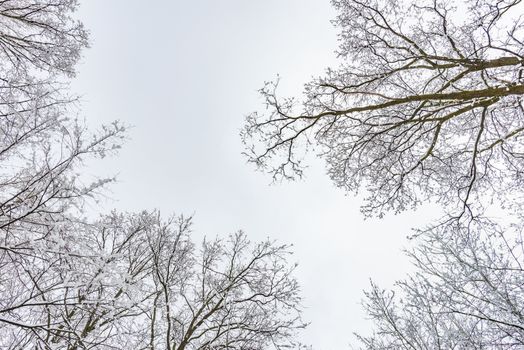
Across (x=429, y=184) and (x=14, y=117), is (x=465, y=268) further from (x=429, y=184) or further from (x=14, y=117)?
(x=14, y=117)

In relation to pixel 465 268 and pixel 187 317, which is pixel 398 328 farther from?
pixel 187 317

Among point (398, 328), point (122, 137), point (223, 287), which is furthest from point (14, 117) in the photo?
point (398, 328)

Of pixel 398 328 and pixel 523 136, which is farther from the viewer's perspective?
pixel 398 328

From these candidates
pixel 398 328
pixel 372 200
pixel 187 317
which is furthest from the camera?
pixel 187 317

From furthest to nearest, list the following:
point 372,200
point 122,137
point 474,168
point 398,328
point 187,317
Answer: point 187,317
point 398,328
point 372,200
point 474,168
point 122,137

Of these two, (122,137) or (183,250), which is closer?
(122,137)

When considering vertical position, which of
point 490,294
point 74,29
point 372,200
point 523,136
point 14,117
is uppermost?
point 74,29

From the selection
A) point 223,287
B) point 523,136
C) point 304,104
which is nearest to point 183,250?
point 223,287

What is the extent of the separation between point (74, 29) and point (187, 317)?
21.1ft

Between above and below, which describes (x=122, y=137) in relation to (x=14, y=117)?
below

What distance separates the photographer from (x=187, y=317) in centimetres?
803

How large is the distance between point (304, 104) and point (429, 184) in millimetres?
2593

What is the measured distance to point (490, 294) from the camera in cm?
562

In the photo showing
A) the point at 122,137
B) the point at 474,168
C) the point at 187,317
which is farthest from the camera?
the point at 187,317
